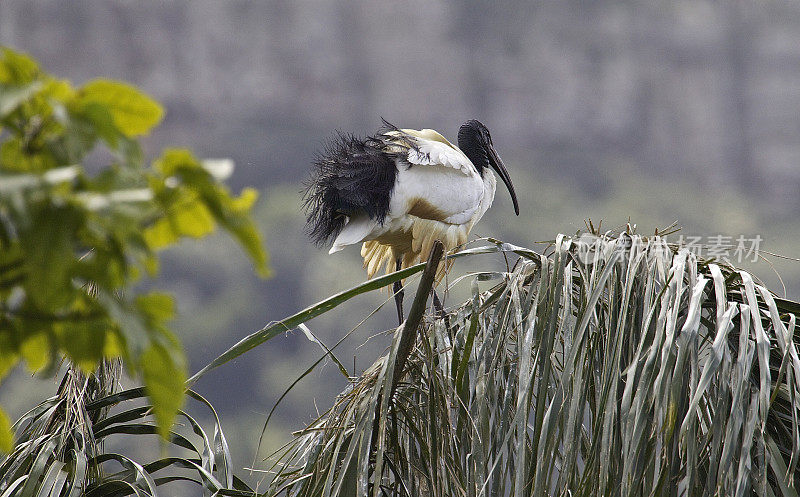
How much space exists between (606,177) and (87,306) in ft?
62.2

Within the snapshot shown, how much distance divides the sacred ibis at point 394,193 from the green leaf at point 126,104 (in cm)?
268

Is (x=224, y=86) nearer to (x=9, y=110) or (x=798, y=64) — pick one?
(x=798, y=64)

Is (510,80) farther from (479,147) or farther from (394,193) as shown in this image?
→ (394,193)

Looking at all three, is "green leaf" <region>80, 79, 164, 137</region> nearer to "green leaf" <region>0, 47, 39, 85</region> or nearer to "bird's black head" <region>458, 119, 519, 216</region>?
"green leaf" <region>0, 47, 39, 85</region>

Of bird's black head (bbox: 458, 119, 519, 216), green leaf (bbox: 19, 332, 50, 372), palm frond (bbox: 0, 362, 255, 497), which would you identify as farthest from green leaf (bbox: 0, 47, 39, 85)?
bird's black head (bbox: 458, 119, 519, 216)

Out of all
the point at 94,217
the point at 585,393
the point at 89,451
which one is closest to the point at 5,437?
the point at 94,217

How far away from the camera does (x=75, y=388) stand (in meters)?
1.64

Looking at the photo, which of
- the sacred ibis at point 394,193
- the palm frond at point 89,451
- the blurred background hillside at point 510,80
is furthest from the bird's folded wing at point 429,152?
the blurred background hillside at point 510,80

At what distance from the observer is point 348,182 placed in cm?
317

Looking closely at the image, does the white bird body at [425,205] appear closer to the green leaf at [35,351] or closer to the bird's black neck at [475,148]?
the bird's black neck at [475,148]

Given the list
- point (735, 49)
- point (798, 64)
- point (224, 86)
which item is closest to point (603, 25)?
point (735, 49)

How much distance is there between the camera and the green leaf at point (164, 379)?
471 mm

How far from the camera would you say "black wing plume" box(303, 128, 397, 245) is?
318 centimetres

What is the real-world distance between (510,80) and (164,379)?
825 inches
